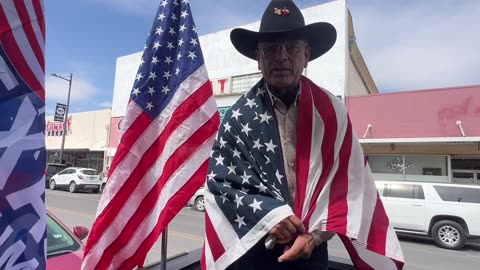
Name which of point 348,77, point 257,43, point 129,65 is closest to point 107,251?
point 257,43

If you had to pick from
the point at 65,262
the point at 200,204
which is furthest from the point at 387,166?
the point at 65,262

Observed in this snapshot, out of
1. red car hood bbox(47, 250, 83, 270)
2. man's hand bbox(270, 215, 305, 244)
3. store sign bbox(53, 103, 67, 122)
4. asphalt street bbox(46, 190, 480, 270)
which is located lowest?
asphalt street bbox(46, 190, 480, 270)

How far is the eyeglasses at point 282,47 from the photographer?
6.00 feet

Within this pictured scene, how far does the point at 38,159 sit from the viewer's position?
153 centimetres

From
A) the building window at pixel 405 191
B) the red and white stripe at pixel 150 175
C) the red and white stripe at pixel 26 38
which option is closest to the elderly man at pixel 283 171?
the red and white stripe at pixel 150 175

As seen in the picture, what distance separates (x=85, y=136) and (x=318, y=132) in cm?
2973

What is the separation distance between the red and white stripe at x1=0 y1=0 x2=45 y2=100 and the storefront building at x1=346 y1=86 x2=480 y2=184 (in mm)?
14487

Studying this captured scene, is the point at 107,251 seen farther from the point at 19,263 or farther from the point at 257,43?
the point at 257,43

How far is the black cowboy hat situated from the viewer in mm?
1815

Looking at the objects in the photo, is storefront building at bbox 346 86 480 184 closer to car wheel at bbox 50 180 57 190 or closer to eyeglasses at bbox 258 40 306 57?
eyeglasses at bbox 258 40 306 57

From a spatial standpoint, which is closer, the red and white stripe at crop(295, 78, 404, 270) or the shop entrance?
the red and white stripe at crop(295, 78, 404, 270)

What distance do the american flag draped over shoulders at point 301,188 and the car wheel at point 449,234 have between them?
956 centimetres

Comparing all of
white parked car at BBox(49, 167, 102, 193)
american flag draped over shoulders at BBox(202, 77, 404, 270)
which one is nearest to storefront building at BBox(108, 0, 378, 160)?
white parked car at BBox(49, 167, 102, 193)

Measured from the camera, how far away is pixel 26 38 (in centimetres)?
154
